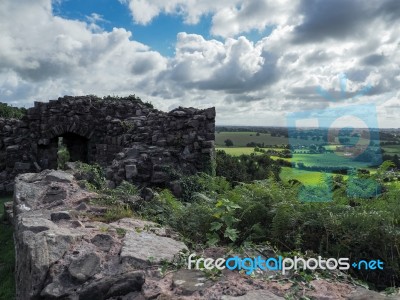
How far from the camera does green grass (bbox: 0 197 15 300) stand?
4985mm

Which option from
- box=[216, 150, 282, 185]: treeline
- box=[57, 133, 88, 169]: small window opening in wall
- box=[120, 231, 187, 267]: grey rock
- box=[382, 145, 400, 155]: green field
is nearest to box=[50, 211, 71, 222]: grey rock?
box=[120, 231, 187, 267]: grey rock

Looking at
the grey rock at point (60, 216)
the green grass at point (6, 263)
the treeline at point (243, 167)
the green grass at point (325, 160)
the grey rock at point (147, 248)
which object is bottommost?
the green grass at point (6, 263)

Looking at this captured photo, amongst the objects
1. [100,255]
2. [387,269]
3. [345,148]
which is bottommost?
[387,269]

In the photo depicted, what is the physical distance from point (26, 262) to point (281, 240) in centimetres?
234

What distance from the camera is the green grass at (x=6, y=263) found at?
4985 mm

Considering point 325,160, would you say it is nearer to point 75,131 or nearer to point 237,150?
point 237,150

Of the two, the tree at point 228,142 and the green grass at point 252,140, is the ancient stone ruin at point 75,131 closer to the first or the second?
the green grass at point 252,140

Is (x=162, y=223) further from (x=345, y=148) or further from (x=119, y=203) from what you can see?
(x=345, y=148)

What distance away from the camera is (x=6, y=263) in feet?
20.2

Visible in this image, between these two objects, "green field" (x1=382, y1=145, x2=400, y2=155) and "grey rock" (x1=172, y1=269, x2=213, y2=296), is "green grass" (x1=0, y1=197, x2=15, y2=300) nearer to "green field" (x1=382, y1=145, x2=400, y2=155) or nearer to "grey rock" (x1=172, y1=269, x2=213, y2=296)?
"grey rock" (x1=172, y1=269, x2=213, y2=296)

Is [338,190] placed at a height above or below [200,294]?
above

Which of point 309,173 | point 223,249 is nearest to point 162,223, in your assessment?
point 223,249

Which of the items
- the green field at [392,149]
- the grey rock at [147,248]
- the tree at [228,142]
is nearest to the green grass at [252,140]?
the tree at [228,142]

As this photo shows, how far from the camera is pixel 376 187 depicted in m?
4.24
